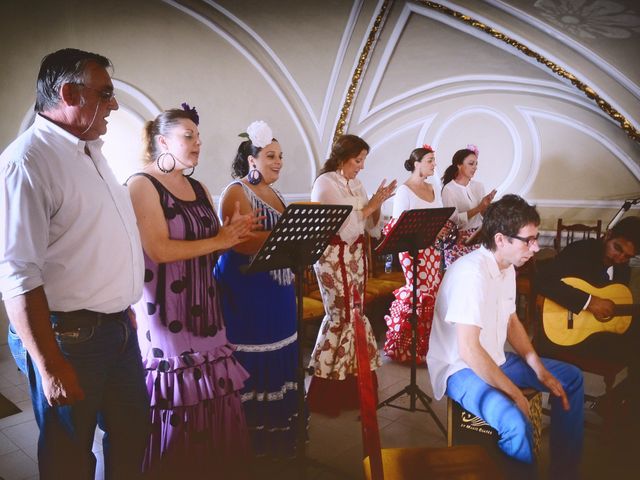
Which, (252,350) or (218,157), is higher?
(218,157)

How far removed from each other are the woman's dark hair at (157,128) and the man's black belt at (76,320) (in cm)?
91

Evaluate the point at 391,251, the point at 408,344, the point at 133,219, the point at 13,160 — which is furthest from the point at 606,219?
the point at 13,160

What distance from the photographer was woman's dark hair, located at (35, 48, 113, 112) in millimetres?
1700

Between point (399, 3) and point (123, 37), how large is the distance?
342 cm

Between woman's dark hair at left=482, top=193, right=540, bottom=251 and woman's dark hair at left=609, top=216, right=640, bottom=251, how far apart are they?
1159mm

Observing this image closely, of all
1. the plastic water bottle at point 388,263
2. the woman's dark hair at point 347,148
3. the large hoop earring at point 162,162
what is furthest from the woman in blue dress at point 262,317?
the plastic water bottle at point 388,263

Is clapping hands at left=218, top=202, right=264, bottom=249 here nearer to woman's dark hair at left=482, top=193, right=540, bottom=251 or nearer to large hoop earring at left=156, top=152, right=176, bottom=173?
large hoop earring at left=156, top=152, right=176, bottom=173

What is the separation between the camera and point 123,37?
6.04 meters

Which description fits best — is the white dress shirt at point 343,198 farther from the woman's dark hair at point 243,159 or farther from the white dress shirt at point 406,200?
the white dress shirt at point 406,200

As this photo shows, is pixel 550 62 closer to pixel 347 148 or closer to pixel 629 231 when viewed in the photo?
pixel 629 231

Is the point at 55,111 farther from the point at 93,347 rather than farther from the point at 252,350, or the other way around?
the point at 252,350

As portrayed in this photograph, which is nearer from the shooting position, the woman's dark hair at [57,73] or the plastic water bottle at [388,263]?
the woman's dark hair at [57,73]

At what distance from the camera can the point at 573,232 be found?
612 cm

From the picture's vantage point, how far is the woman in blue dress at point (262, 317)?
8.90ft
